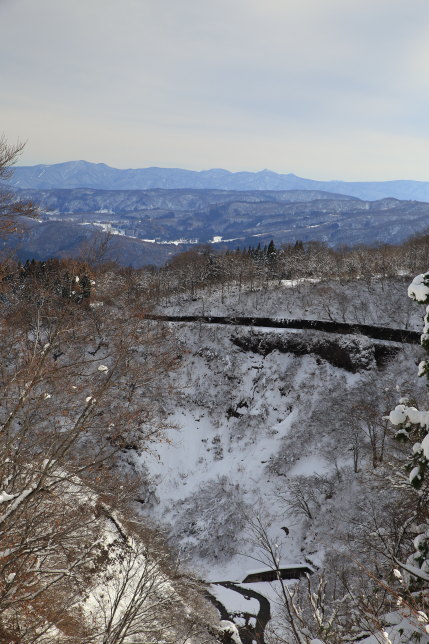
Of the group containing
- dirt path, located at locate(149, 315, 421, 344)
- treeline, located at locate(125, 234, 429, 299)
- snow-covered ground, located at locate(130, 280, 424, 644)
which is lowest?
snow-covered ground, located at locate(130, 280, 424, 644)

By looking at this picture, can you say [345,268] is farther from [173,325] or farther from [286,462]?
[286,462]

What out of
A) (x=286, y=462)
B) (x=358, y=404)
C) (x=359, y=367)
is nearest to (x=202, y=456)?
(x=286, y=462)

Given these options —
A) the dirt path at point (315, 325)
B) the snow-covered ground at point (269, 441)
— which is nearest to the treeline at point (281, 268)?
the snow-covered ground at point (269, 441)

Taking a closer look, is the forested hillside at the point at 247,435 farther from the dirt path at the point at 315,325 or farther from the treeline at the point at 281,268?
the treeline at the point at 281,268

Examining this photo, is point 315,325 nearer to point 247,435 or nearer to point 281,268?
point 247,435

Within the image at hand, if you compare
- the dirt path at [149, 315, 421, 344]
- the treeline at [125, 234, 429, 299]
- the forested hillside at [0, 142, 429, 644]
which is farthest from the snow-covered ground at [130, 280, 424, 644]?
the treeline at [125, 234, 429, 299]

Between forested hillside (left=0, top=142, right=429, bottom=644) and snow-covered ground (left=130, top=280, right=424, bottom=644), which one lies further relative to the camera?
snow-covered ground (left=130, top=280, right=424, bottom=644)

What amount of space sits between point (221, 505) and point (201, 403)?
10990 millimetres

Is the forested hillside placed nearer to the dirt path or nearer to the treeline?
the dirt path

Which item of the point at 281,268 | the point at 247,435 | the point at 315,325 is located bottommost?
the point at 247,435

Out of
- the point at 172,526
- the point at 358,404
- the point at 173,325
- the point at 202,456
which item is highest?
the point at 173,325

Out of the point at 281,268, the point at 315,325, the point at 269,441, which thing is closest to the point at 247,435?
the point at 269,441

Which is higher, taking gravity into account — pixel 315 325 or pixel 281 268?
pixel 281 268

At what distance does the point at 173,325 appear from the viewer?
46.2 m
